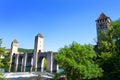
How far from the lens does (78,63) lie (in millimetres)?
32844

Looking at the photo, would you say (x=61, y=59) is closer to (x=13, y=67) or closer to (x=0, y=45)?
(x=0, y=45)

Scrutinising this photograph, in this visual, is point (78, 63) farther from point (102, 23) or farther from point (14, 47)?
point (14, 47)

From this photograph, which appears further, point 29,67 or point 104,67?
point 29,67

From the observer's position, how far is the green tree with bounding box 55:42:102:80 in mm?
31922

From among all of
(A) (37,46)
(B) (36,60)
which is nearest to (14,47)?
(A) (37,46)

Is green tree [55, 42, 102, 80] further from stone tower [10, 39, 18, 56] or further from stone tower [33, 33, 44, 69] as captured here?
stone tower [10, 39, 18, 56]

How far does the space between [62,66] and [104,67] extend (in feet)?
24.1

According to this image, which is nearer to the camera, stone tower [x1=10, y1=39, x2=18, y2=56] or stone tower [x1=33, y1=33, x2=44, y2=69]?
stone tower [x1=33, y1=33, x2=44, y2=69]

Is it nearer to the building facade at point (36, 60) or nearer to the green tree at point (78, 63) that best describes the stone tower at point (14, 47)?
the building facade at point (36, 60)

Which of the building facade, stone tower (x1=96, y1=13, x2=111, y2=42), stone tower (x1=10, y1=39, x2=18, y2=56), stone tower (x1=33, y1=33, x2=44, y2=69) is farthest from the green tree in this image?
stone tower (x1=10, y1=39, x2=18, y2=56)

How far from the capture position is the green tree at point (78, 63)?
31.9 metres

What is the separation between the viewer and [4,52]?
70.8 feet

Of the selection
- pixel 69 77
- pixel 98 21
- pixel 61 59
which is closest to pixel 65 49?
pixel 61 59

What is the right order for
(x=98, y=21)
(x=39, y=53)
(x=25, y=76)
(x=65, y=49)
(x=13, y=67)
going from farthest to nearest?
1. (x=13, y=67)
2. (x=39, y=53)
3. (x=98, y=21)
4. (x=25, y=76)
5. (x=65, y=49)
